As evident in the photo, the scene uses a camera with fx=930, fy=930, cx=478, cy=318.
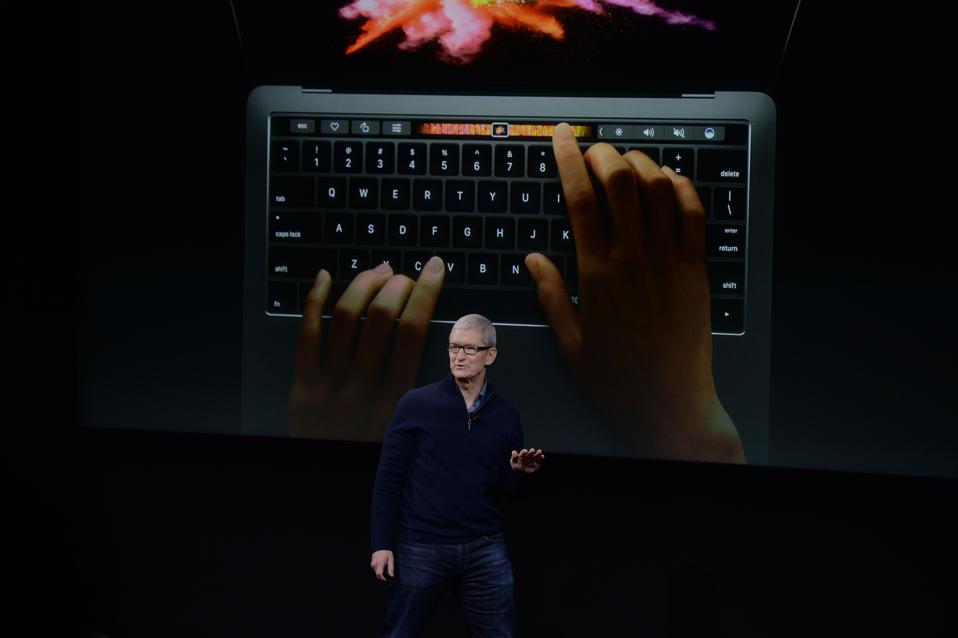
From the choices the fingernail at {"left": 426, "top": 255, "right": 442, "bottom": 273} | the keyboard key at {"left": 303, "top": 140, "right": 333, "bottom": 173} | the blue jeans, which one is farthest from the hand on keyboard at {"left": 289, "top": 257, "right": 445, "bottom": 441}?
the blue jeans

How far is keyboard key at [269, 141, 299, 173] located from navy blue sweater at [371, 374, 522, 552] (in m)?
0.61

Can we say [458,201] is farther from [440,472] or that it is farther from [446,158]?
[440,472]

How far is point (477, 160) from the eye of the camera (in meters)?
1.83

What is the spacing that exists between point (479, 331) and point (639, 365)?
433 mm

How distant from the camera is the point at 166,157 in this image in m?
1.96

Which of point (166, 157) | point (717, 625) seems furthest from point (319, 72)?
point (717, 625)

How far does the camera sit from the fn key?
1.78 m

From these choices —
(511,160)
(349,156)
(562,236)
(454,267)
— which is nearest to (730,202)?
(562,236)

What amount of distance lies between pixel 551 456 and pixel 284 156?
836 mm

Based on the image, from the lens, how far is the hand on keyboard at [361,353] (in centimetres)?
185

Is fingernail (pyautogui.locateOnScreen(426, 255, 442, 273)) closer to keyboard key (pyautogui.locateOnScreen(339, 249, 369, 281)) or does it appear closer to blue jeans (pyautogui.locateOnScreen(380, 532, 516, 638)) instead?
keyboard key (pyautogui.locateOnScreen(339, 249, 369, 281))

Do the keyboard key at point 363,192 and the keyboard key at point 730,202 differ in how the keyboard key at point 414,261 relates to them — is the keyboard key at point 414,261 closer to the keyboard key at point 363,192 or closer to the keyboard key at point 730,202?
the keyboard key at point 363,192

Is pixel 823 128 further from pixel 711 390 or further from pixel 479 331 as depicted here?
pixel 479 331

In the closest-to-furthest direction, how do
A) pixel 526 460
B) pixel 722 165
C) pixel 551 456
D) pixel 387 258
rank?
1. pixel 526 460
2. pixel 722 165
3. pixel 387 258
4. pixel 551 456
